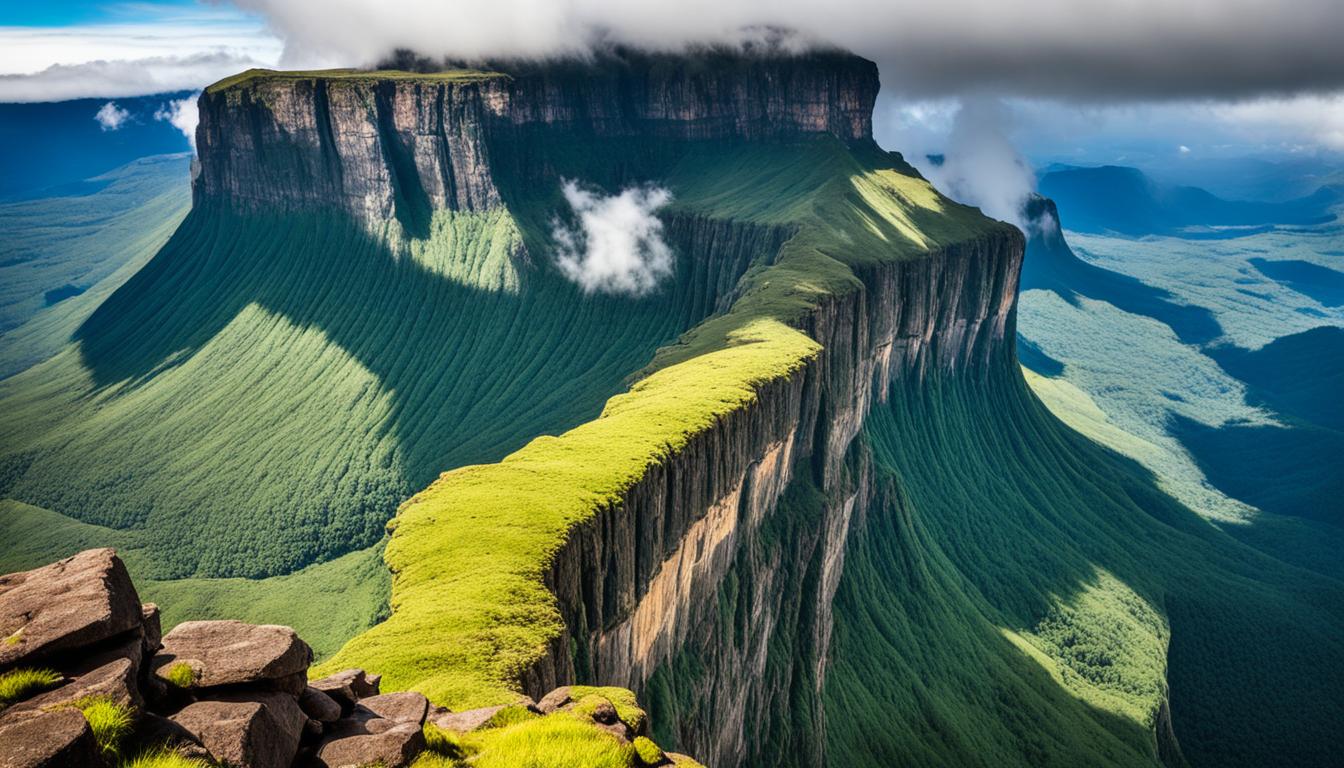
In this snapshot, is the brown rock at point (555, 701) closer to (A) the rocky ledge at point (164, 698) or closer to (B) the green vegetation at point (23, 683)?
(A) the rocky ledge at point (164, 698)

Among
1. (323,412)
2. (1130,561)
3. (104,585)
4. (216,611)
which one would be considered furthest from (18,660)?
(1130,561)

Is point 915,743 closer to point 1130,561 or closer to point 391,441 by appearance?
point 1130,561

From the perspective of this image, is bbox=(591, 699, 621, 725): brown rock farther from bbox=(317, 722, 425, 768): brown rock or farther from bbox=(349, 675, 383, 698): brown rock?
bbox=(317, 722, 425, 768): brown rock

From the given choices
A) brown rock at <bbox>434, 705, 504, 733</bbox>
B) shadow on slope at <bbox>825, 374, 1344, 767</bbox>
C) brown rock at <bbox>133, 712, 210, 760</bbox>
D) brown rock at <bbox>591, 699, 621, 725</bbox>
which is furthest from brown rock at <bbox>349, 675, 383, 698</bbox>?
shadow on slope at <bbox>825, 374, 1344, 767</bbox>

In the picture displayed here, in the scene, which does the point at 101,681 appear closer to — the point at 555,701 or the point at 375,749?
the point at 375,749

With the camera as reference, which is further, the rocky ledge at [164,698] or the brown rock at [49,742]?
the rocky ledge at [164,698]

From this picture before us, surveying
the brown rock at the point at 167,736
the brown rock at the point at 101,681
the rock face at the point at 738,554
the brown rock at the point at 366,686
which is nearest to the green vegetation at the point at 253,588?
the rock face at the point at 738,554
